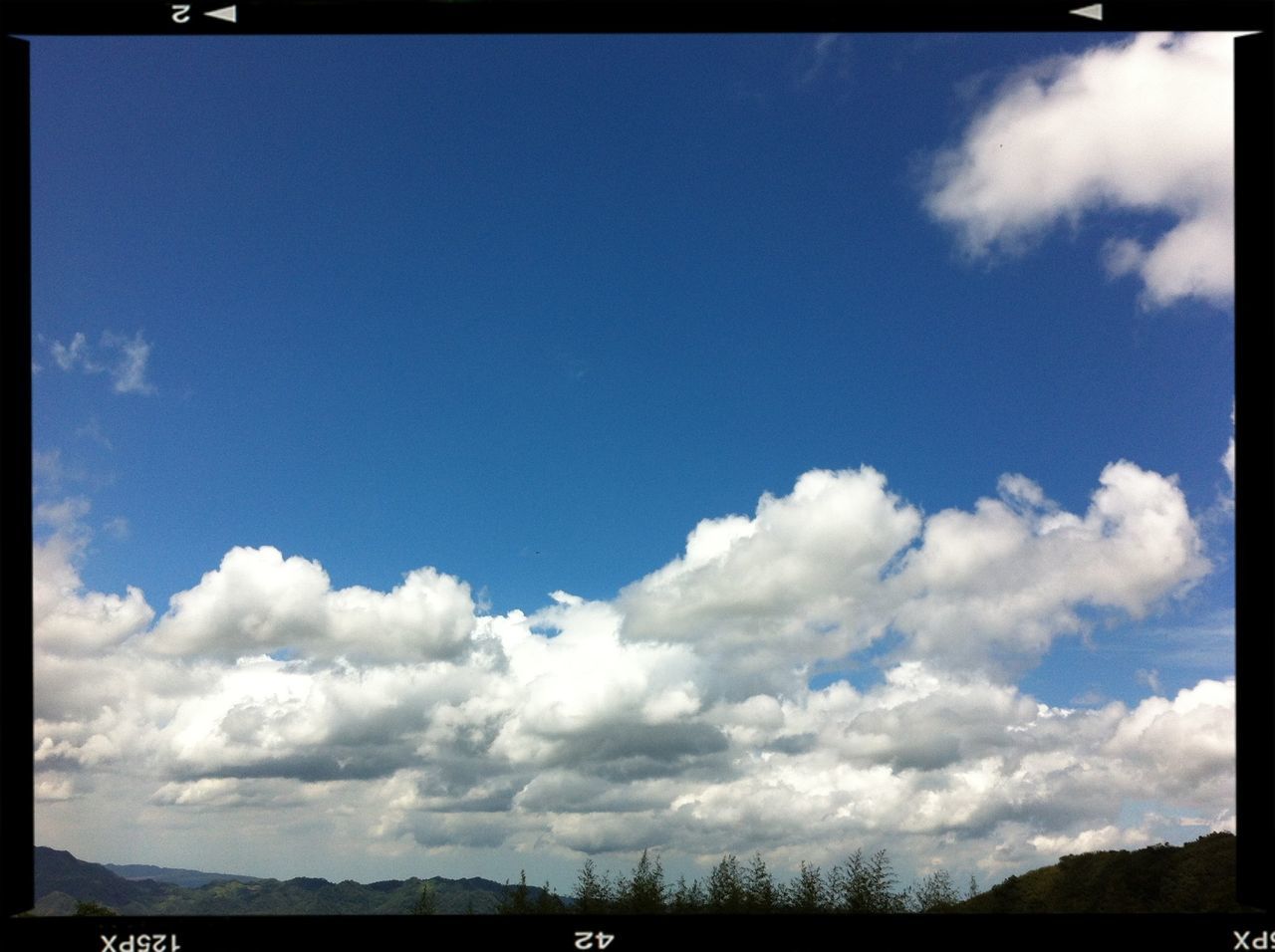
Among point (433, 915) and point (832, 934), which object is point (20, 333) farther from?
point (832, 934)

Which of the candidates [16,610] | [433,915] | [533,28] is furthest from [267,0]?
[433,915]

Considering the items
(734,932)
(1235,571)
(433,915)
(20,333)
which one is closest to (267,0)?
(20,333)

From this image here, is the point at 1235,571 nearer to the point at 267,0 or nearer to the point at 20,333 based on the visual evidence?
the point at 267,0

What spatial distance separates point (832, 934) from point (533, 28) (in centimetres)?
1091

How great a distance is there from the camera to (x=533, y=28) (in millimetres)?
12031

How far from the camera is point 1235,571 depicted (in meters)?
11.5

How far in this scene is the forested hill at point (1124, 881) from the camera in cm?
A: 4384

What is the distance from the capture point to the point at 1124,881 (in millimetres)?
48969

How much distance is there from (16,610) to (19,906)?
3259 mm

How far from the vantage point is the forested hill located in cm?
4384
